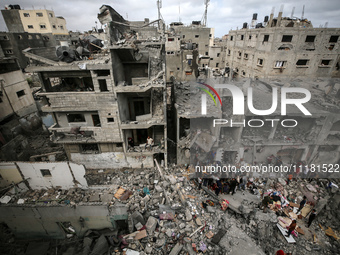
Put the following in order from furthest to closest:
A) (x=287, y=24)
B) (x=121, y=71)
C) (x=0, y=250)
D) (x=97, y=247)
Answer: (x=287, y=24) → (x=121, y=71) → (x=0, y=250) → (x=97, y=247)

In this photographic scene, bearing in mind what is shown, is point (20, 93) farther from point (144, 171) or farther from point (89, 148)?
point (144, 171)

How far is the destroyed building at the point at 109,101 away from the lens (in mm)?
12594

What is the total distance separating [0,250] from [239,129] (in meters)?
19.3

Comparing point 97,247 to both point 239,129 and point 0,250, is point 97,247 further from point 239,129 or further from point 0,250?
point 239,129

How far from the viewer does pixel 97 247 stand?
967 centimetres

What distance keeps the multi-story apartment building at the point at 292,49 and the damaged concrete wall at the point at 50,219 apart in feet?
93.1

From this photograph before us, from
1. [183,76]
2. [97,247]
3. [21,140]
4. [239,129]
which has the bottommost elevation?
[97,247]

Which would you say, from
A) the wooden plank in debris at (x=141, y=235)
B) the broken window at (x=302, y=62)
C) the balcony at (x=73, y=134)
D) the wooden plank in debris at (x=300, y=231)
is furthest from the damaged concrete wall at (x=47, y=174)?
the broken window at (x=302, y=62)

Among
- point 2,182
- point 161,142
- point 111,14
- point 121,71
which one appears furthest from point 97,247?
point 111,14

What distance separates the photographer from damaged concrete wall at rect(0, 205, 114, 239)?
10.0 m

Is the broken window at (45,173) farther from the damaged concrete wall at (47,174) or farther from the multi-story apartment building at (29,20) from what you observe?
the multi-story apartment building at (29,20)

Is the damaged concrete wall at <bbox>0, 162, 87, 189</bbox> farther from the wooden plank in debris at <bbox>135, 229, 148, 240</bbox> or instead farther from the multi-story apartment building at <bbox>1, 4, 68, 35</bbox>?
the multi-story apartment building at <bbox>1, 4, 68, 35</bbox>

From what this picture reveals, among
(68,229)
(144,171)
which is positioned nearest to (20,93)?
(144,171)

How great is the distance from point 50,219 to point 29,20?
5297 centimetres
